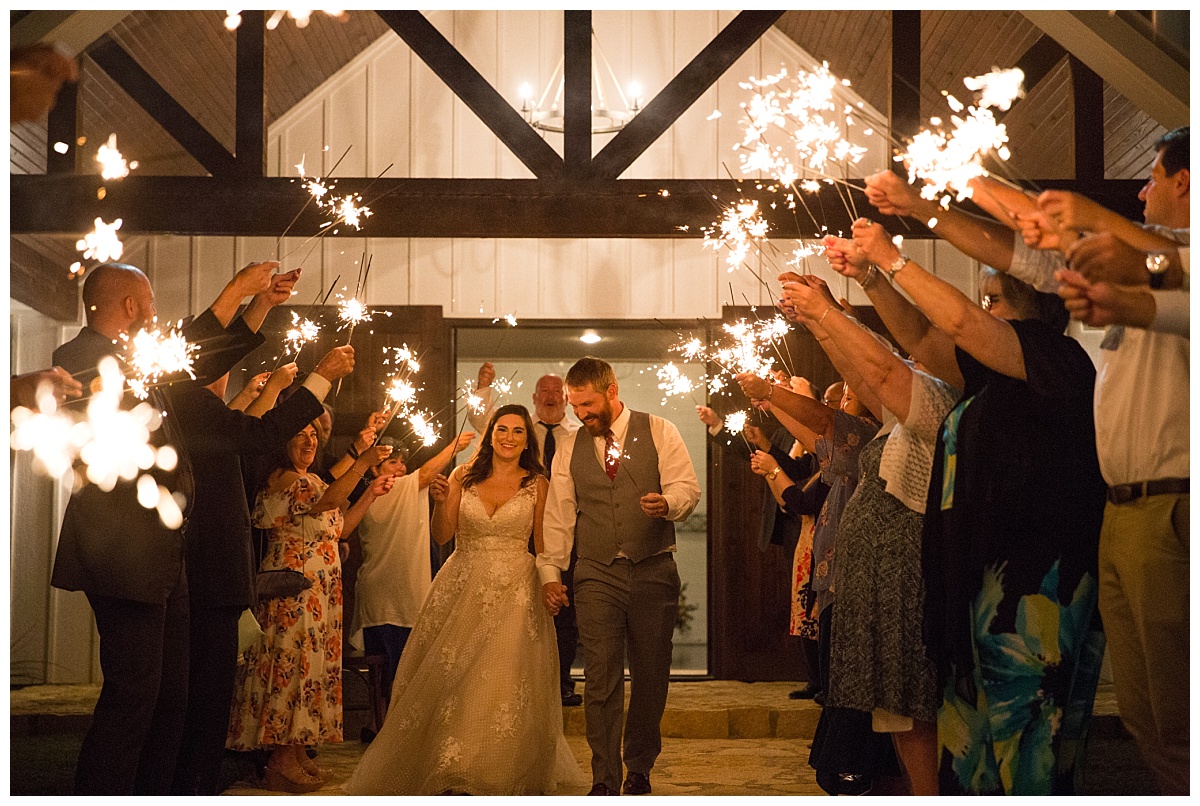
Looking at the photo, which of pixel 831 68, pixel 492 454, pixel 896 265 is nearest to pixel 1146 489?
pixel 896 265

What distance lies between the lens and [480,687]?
4.73 meters

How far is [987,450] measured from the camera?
3020mm

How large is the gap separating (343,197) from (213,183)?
1.66ft

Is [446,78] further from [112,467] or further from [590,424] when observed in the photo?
[112,467]

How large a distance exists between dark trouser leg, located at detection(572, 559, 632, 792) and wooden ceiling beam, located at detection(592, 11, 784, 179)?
1561 mm

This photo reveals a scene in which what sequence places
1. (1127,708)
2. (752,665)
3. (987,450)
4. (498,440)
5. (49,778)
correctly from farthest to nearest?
(752,665) < (498,440) < (49,778) < (987,450) < (1127,708)

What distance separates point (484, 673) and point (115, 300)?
204 cm

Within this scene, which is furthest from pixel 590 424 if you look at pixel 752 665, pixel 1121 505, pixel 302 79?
pixel 302 79

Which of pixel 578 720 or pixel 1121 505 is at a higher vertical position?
pixel 1121 505

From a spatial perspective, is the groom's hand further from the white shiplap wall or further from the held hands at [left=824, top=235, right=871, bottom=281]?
the white shiplap wall

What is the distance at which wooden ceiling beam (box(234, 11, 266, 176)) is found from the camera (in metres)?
5.04

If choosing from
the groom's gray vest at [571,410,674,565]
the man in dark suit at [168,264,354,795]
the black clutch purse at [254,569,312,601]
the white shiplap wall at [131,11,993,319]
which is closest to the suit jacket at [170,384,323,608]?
the man in dark suit at [168,264,354,795]

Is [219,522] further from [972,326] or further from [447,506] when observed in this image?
[972,326]

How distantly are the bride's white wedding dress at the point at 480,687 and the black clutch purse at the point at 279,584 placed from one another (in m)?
0.49
